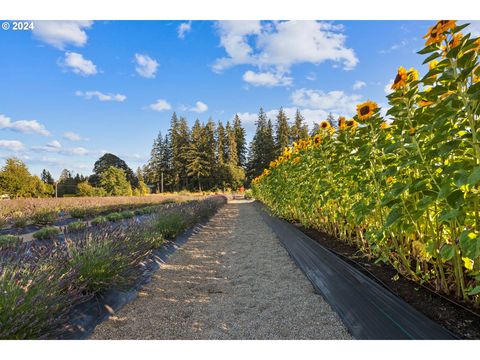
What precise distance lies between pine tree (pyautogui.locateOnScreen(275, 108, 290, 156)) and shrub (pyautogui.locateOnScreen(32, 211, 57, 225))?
33292 millimetres

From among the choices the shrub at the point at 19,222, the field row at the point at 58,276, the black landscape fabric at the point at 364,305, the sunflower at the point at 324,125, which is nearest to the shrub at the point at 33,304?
the field row at the point at 58,276

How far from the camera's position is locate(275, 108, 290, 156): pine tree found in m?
40.5

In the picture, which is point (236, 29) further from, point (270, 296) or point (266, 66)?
point (270, 296)

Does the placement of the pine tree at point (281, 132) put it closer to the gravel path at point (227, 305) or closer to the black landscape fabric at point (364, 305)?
the gravel path at point (227, 305)

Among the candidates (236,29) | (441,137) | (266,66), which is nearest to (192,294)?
(441,137)

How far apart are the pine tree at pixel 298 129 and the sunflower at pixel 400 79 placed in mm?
38701

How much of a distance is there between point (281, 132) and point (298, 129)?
265cm

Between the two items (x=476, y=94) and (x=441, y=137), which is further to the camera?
(x=441, y=137)

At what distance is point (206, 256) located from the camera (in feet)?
13.5

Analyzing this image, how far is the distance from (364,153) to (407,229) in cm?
64

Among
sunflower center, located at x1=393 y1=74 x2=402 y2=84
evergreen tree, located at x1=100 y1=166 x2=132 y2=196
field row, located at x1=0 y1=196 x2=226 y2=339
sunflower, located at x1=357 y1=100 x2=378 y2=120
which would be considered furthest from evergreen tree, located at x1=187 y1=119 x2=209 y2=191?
sunflower center, located at x1=393 y1=74 x2=402 y2=84

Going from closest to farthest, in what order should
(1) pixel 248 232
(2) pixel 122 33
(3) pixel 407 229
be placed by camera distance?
1. (3) pixel 407 229
2. (2) pixel 122 33
3. (1) pixel 248 232

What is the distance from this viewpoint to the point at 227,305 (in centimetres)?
235

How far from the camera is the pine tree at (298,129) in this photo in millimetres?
40688
